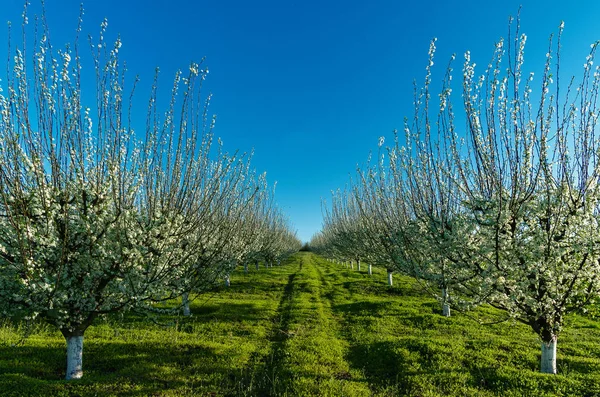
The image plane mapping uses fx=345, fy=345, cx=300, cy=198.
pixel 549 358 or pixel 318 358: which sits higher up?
pixel 549 358

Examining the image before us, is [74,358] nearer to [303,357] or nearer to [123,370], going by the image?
[123,370]

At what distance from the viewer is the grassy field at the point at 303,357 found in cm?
1049

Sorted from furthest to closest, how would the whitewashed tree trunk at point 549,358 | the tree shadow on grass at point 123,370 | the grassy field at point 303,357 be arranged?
the whitewashed tree trunk at point 549,358, the grassy field at point 303,357, the tree shadow on grass at point 123,370

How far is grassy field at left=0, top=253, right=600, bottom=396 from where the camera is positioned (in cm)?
1049

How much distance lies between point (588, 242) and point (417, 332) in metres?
10.3

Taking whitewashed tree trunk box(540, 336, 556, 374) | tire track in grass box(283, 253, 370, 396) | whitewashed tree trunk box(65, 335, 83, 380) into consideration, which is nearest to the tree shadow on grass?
whitewashed tree trunk box(65, 335, 83, 380)

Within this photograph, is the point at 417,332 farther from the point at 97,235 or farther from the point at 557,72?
the point at 97,235

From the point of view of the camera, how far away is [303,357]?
13.2 metres

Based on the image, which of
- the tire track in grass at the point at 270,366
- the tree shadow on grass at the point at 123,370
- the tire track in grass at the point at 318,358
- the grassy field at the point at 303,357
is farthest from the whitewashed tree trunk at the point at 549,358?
the tree shadow on grass at the point at 123,370

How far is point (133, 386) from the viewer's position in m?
10.4

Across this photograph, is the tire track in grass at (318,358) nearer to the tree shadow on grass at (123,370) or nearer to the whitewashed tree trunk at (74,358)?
the tree shadow on grass at (123,370)

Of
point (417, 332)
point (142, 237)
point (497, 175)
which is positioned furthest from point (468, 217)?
point (142, 237)

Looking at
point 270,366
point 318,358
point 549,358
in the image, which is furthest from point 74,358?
point 549,358

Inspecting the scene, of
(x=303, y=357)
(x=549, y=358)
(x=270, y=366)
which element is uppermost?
(x=549, y=358)
